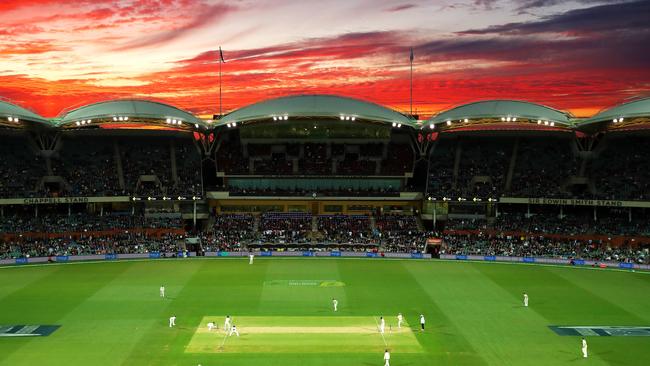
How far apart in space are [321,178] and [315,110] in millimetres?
12231

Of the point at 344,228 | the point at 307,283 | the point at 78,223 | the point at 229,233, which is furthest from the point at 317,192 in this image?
the point at 78,223

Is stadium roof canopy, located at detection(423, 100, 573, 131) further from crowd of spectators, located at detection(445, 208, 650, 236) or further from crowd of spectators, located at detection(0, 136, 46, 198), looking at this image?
crowd of spectators, located at detection(0, 136, 46, 198)

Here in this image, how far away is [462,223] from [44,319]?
47.7 meters

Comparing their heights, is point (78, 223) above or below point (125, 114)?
below

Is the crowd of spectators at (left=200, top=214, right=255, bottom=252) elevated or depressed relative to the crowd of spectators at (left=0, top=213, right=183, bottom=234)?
depressed

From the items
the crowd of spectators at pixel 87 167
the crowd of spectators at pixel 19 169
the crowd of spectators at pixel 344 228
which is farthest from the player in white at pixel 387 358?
the crowd of spectators at pixel 19 169

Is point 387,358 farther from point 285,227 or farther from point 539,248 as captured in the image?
point 285,227

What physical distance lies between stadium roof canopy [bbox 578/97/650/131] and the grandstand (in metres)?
0.16

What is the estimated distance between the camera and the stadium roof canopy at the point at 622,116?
58750 millimetres

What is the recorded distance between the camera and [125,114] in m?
64.4

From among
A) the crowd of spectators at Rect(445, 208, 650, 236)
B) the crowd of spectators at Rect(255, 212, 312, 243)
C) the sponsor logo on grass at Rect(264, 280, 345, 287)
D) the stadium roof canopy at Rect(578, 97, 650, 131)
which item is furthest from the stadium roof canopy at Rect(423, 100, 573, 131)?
the sponsor logo on grass at Rect(264, 280, 345, 287)

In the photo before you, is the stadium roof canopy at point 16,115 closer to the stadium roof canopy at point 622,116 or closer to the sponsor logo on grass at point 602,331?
the sponsor logo on grass at point 602,331

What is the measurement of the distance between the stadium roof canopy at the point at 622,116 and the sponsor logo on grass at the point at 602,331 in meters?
29.1

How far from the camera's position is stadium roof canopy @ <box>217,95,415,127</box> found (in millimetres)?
66250
